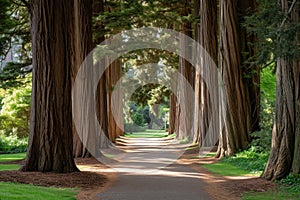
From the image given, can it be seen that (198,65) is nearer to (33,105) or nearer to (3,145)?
(3,145)

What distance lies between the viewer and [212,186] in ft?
41.1

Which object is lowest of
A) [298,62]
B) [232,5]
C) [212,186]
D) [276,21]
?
[212,186]

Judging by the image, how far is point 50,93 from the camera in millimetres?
14195

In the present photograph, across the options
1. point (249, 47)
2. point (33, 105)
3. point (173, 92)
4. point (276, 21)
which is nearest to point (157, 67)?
point (173, 92)

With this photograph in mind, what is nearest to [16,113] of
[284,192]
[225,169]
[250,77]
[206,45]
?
[206,45]

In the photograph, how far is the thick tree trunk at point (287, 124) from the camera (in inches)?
480

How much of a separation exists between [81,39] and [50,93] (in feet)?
29.4

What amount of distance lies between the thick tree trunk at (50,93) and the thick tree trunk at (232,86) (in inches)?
314

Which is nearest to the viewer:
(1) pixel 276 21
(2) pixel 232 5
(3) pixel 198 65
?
(1) pixel 276 21

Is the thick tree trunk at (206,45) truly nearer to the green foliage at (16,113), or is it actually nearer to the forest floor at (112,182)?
the forest floor at (112,182)

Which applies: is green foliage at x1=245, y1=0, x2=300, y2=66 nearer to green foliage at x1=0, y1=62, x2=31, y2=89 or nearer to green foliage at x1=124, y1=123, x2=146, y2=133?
green foliage at x1=0, y1=62, x2=31, y2=89

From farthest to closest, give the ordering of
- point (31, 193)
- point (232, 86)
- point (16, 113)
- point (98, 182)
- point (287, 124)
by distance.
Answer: point (16, 113)
point (232, 86)
point (98, 182)
point (287, 124)
point (31, 193)

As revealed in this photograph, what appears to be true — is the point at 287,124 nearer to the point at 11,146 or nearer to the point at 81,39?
the point at 81,39

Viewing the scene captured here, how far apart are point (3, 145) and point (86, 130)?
10668 mm
